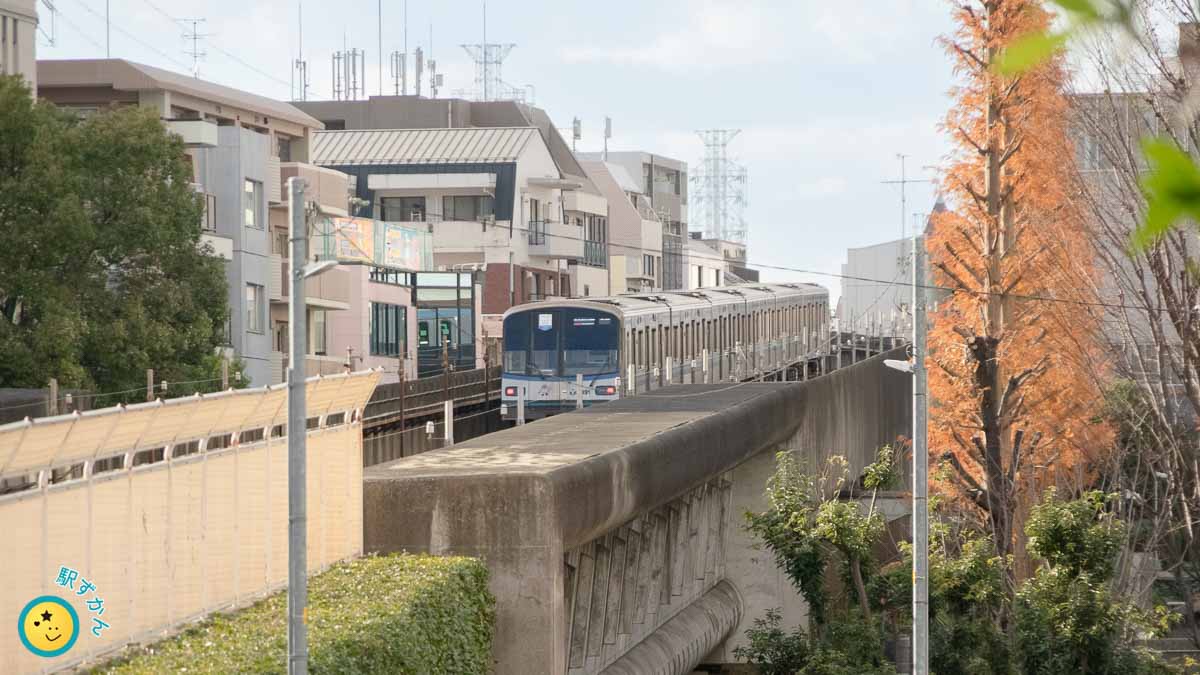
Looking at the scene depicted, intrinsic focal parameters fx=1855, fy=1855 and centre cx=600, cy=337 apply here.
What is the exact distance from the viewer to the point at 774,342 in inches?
1940

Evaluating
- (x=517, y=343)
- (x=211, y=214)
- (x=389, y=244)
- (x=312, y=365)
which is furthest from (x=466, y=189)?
(x=517, y=343)

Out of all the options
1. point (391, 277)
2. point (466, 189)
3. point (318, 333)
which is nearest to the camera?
point (318, 333)

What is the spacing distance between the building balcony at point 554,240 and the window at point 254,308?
92.5 feet

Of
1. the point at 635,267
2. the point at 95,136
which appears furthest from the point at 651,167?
the point at 95,136

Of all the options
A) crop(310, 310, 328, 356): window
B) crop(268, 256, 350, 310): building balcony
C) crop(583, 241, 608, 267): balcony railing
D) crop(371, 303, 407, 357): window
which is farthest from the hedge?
crop(583, 241, 608, 267): balcony railing

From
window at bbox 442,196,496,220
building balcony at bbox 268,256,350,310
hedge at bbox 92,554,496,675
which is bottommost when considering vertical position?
hedge at bbox 92,554,496,675

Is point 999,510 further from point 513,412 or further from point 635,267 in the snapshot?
point 635,267

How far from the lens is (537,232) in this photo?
244 feet

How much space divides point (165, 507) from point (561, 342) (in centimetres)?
2580

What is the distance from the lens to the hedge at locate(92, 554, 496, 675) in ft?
33.0

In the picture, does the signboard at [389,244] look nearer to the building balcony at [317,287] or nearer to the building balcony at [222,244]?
the building balcony at [317,287]

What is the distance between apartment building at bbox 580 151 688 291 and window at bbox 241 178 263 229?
4931cm

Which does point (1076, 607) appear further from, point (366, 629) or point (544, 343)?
point (544, 343)

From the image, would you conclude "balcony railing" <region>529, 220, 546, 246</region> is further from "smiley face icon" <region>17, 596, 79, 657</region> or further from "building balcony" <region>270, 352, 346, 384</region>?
"smiley face icon" <region>17, 596, 79, 657</region>
